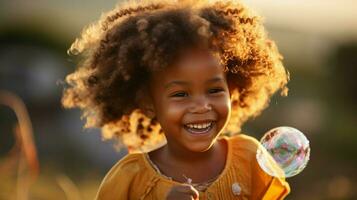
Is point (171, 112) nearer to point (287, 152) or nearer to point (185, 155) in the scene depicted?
point (185, 155)

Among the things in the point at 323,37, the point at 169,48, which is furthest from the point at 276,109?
the point at 169,48

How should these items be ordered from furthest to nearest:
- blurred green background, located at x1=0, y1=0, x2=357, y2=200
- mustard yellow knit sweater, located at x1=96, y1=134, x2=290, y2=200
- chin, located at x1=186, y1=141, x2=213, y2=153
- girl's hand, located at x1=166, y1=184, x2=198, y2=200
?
1. blurred green background, located at x1=0, y1=0, x2=357, y2=200
2. mustard yellow knit sweater, located at x1=96, y1=134, x2=290, y2=200
3. chin, located at x1=186, y1=141, x2=213, y2=153
4. girl's hand, located at x1=166, y1=184, x2=198, y2=200

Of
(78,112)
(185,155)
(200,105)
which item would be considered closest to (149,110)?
(185,155)

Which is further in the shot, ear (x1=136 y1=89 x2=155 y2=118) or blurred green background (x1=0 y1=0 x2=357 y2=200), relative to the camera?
blurred green background (x1=0 y1=0 x2=357 y2=200)

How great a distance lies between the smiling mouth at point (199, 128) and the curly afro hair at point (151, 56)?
25cm

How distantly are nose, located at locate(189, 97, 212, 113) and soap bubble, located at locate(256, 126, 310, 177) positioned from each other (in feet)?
1.25

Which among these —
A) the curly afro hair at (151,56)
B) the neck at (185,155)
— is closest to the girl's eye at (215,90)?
the curly afro hair at (151,56)

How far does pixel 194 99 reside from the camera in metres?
3.77

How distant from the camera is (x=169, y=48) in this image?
382 cm

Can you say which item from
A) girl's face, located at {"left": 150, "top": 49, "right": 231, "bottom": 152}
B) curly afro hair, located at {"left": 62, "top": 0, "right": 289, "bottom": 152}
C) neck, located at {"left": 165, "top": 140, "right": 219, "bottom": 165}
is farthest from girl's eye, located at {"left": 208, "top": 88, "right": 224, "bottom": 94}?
neck, located at {"left": 165, "top": 140, "right": 219, "bottom": 165}

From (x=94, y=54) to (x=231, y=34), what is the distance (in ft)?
2.01

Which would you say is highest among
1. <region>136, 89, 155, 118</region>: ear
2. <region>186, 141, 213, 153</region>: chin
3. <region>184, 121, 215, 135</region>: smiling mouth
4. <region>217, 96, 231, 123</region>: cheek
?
<region>136, 89, 155, 118</region>: ear

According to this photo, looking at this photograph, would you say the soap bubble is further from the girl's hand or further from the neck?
the girl's hand

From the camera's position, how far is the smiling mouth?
12.5 ft
